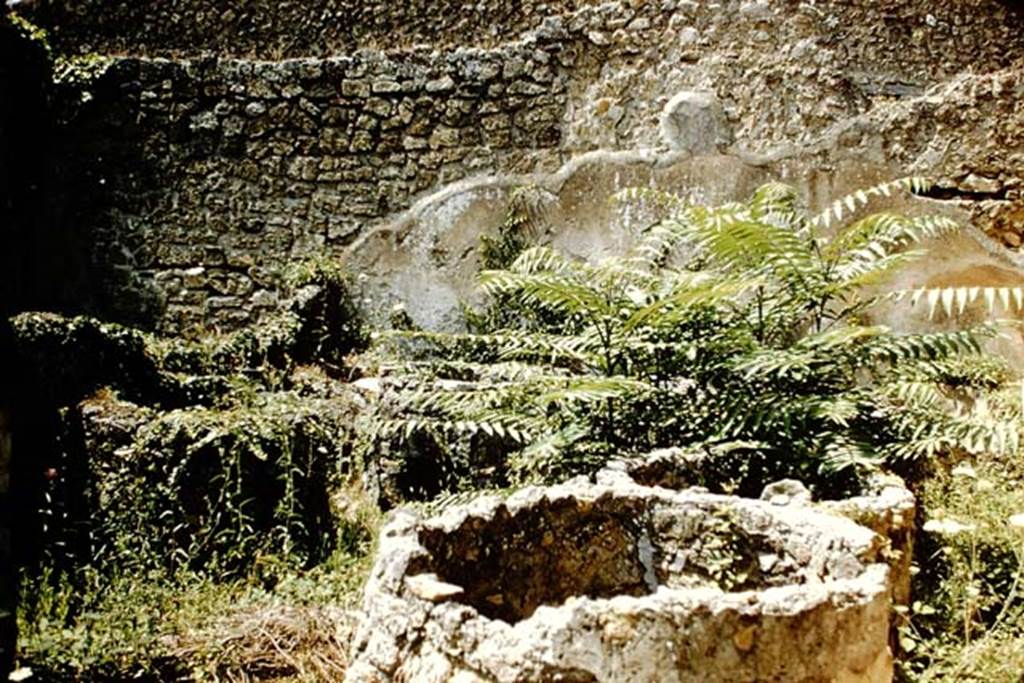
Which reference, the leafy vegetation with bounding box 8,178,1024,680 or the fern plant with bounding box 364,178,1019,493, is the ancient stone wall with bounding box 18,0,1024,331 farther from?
the fern plant with bounding box 364,178,1019,493

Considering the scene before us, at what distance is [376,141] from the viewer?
21.2 feet

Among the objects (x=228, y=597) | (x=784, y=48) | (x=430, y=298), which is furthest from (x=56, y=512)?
(x=784, y=48)

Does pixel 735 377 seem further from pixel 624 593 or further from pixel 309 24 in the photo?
pixel 309 24

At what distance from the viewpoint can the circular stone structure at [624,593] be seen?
168 cm

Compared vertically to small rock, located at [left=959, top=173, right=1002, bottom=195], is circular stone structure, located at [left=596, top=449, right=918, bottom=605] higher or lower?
lower

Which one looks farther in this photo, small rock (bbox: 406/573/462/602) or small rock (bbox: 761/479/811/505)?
small rock (bbox: 761/479/811/505)

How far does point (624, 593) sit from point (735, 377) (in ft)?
4.59

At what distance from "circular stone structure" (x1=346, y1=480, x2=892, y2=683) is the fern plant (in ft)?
2.22

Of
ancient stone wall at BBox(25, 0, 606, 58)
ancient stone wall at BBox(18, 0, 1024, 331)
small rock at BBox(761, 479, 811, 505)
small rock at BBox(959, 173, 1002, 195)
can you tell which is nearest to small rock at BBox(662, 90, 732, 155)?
ancient stone wall at BBox(18, 0, 1024, 331)

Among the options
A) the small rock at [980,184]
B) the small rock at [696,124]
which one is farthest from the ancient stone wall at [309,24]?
the small rock at [980,184]

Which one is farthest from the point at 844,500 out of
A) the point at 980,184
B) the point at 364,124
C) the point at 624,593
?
the point at 364,124

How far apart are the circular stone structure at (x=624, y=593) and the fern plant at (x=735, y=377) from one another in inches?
26.6

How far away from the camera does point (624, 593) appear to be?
2414 mm

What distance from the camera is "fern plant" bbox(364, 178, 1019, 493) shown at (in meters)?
3.19
